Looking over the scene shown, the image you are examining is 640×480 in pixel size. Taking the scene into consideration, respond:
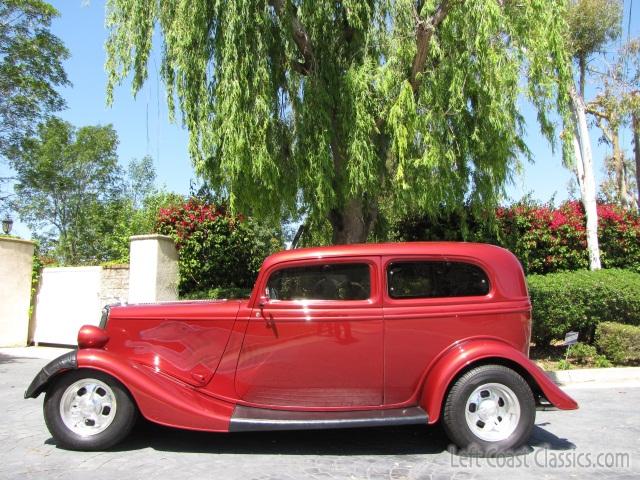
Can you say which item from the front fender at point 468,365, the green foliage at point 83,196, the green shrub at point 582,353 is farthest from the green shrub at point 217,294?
the green foliage at point 83,196

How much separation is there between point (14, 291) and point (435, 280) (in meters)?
9.93

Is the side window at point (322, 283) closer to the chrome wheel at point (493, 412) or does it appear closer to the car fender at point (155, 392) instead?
the car fender at point (155, 392)

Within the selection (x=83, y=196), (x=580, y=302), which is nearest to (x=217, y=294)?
(x=580, y=302)

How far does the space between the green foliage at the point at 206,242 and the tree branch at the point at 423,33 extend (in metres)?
4.15

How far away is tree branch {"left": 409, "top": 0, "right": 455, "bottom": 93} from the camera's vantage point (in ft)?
24.2

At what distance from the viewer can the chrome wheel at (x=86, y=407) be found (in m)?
4.33

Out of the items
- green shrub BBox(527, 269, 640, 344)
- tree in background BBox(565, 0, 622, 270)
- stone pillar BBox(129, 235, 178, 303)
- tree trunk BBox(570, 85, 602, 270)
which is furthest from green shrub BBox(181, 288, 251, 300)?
tree in background BBox(565, 0, 622, 270)

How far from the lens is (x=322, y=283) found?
4477 millimetres

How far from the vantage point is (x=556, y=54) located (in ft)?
24.4

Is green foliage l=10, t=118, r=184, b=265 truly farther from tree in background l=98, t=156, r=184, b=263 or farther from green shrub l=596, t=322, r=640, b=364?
green shrub l=596, t=322, r=640, b=364

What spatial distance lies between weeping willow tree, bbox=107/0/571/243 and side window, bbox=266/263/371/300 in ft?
9.71

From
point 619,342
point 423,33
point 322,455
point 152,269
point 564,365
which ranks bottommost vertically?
point 322,455

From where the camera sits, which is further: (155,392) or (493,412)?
(493,412)

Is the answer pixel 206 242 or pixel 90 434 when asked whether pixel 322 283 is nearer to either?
pixel 90 434
